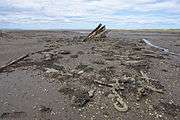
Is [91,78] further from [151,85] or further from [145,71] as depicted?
[145,71]

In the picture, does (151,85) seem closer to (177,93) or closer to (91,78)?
(177,93)

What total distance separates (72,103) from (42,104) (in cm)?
121

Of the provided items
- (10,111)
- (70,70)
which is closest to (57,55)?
(70,70)

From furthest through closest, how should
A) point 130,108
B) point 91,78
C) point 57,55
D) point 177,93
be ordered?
point 57,55, point 91,78, point 177,93, point 130,108

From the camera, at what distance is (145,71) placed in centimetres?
1767

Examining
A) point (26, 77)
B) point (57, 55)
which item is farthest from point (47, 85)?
point (57, 55)

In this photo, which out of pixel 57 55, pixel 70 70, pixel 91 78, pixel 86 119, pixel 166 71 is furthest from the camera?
pixel 57 55

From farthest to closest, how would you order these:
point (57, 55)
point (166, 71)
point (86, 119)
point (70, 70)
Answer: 1. point (57, 55)
2. point (166, 71)
3. point (70, 70)
4. point (86, 119)

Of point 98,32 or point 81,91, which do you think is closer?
point 81,91

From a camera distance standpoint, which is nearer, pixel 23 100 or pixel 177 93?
pixel 23 100

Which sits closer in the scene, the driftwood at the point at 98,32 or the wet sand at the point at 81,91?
the wet sand at the point at 81,91

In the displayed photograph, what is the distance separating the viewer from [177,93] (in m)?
13.5

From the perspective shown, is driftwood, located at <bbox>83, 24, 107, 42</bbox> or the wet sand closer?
the wet sand

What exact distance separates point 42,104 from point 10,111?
132 centimetres
